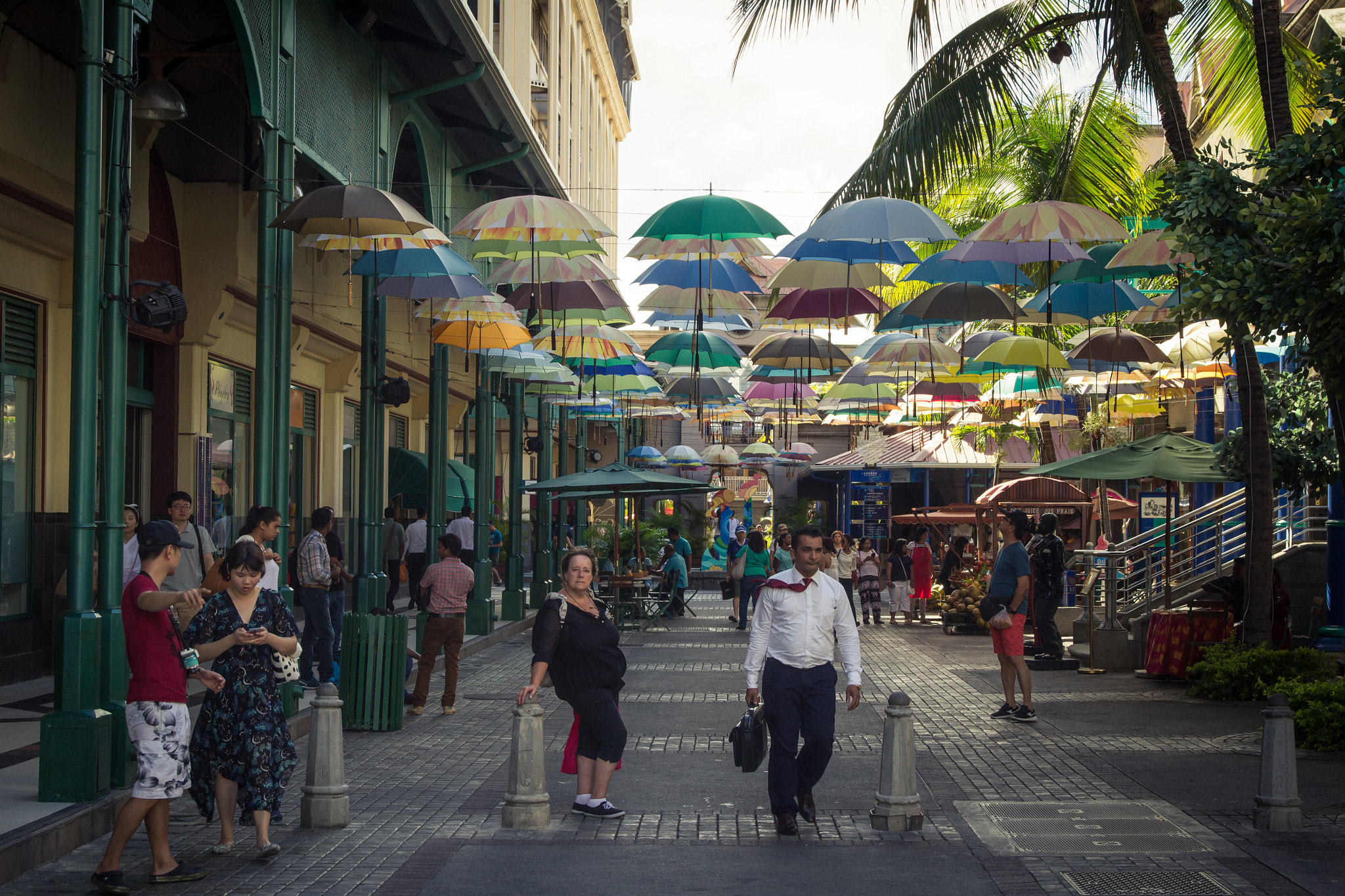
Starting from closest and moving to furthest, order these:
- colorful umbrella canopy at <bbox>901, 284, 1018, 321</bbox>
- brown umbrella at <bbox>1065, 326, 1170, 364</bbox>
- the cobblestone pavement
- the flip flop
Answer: the flip flop → the cobblestone pavement → colorful umbrella canopy at <bbox>901, 284, 1018, 321</bbox> → brown umbrella at <bbox>1065, 326, 1170, 364</bbox>

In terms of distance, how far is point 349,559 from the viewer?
80.4ft

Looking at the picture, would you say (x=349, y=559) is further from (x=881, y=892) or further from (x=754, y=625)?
(x=881, y=892)

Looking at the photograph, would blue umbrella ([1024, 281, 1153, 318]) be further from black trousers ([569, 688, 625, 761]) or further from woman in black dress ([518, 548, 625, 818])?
black trousers ([569, 688, 625, 761])

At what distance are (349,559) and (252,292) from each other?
7.94 metres

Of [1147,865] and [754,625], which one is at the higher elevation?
[754,625]

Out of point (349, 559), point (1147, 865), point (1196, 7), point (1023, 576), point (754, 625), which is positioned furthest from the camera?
point (349, 559)

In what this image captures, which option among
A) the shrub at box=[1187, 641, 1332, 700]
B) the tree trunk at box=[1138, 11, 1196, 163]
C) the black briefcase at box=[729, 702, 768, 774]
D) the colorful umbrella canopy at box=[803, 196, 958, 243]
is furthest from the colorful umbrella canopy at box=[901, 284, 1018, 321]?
the black briefcase at box=[729, 702, 768, 774]

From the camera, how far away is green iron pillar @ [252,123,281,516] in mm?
11375

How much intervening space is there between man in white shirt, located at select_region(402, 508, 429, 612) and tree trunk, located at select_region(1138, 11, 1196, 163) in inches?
547

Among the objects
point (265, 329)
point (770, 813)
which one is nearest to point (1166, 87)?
point (770, 813)

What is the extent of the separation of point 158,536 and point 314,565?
555cm

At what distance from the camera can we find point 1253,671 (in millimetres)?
12977

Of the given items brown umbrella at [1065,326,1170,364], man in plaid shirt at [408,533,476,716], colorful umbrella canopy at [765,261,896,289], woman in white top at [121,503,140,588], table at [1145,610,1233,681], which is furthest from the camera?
brown umbrella at [1065,326,1170,364]

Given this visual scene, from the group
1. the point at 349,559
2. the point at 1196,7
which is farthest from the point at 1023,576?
the point at 349,559
